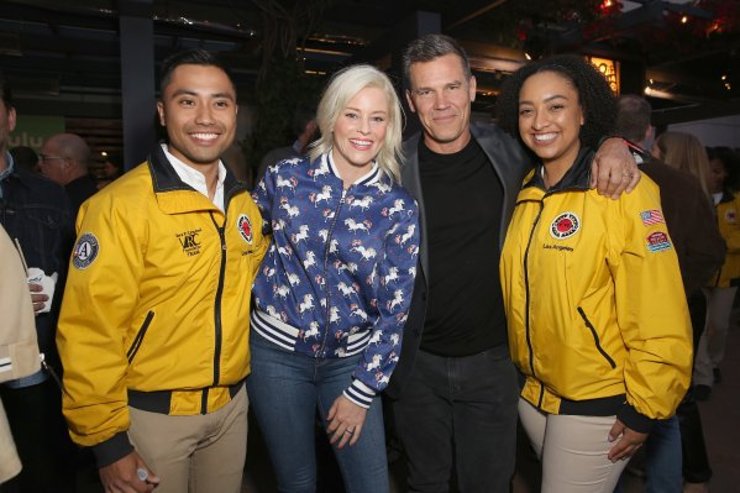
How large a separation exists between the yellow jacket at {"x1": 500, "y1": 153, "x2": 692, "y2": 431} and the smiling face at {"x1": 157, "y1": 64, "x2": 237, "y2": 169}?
44.3 inches

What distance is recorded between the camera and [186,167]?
1769mm

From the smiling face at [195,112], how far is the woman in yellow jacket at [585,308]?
3.54 ft

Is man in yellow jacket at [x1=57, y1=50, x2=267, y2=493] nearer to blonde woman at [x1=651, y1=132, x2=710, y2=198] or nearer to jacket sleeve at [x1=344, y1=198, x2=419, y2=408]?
jacket sleeve at [x1=344, y1=198, x2=419, y2=408]

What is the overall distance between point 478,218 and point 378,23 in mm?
5216

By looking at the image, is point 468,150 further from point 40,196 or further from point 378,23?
point 378,23

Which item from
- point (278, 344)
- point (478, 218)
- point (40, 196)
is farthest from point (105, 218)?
point (478, 218)

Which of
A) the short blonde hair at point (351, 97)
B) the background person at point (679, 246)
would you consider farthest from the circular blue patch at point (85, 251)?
the background person at point (679, 246)

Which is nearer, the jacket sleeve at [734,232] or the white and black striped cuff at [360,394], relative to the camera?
the white and black striped cuff at [360,394]

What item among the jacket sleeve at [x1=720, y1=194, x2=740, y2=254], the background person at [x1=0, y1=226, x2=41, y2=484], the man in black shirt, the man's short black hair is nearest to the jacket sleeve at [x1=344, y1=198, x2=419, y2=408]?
the man in black shirt

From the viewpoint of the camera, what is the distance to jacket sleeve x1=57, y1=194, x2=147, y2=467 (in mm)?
1490

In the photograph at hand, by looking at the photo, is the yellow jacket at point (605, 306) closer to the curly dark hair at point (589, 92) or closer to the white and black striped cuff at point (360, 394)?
the curly dark hair at point (589, 92)

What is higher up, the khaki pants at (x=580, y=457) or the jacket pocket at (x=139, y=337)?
the jacket pocket at (x=139, y=337)

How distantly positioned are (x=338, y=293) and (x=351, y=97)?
0.69 meters

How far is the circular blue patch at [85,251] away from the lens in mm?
1499
